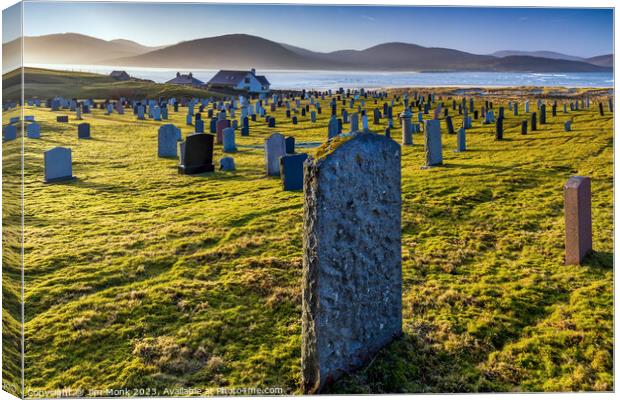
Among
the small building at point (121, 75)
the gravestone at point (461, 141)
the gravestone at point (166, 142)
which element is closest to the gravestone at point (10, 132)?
the gravestone at point (166, 142)

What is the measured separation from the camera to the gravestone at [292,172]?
1149 centimetres

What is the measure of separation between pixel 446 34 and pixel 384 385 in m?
5.01

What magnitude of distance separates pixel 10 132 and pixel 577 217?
642cm

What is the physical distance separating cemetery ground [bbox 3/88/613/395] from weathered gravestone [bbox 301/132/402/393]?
28 cm

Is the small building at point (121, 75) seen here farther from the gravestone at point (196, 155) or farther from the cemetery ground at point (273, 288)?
the cemetery ground at point (273, 288)

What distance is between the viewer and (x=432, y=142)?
45.4 feet

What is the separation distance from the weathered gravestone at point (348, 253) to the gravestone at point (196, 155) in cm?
986

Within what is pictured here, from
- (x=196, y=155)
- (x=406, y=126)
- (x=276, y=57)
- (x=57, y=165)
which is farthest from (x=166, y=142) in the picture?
(x=276, y=57)

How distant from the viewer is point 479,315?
223 inches

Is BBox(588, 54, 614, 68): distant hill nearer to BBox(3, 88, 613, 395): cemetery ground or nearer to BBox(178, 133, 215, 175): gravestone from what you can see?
BBox(3, 88, 613, 395): cemetery ground

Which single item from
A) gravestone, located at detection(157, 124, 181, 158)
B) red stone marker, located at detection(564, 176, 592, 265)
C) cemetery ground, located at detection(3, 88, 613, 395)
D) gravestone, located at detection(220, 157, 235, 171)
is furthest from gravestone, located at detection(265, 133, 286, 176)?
red stone marker, located at detection(564, 176, 592, 265)

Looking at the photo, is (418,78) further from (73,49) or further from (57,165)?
(57,165)

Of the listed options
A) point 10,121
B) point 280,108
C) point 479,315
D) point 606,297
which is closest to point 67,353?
point 10,121

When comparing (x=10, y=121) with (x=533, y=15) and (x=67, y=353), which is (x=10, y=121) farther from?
(x=533, y=15)
